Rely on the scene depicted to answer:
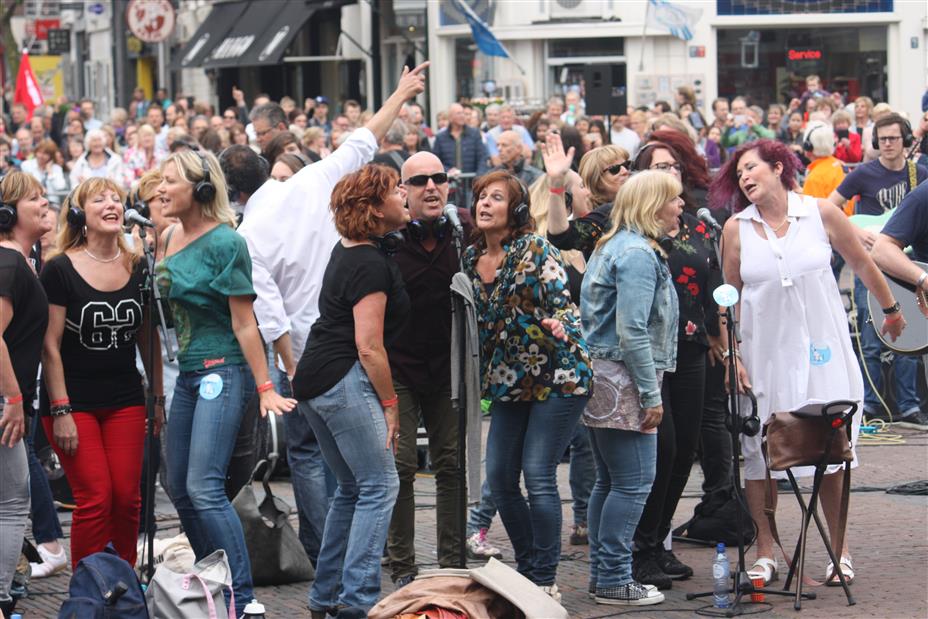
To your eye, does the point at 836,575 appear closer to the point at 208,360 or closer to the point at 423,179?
the point at 423,179

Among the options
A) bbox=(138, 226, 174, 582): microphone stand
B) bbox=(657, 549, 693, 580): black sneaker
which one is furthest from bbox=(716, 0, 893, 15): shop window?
bbox=(138, 226, 174, 582): microphone stand

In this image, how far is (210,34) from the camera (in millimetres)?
41312

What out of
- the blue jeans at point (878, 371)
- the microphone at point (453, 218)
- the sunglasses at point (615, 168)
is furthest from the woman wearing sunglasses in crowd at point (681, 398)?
the blue jeans at point (878, 371)

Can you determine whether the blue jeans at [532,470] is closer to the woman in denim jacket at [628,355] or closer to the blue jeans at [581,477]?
the woman in denim jacket at [628,355]

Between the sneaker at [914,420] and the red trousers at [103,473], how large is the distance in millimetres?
6131

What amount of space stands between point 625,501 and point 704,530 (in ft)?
4.21

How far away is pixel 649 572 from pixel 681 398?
2.65ft

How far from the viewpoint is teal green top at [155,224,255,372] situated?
6.31 metres

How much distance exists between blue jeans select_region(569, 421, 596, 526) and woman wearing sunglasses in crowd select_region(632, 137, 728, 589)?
797 mm

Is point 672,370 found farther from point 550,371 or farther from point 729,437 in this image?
point 729,437

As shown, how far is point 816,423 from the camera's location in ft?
22.0

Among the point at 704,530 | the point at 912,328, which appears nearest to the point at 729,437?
the point at 704,530

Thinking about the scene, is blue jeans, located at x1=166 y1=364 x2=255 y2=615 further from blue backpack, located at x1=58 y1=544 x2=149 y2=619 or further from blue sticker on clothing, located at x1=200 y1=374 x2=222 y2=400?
blue backpack, located at x1=58 y1=544 x2=149 y2=619

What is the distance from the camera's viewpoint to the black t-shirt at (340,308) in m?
6.11
